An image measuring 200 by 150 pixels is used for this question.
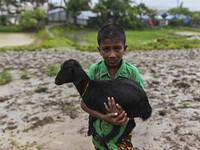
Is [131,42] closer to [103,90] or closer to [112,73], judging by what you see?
[112,73]

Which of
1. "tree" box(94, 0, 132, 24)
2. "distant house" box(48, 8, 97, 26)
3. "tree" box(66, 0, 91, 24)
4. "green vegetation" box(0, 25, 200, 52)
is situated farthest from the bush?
"tree" box(94, 0, 132, 24)

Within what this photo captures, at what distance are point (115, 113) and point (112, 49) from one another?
1.69ft

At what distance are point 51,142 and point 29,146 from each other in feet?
1.05

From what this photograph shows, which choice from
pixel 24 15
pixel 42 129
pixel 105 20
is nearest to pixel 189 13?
pixel 105 20

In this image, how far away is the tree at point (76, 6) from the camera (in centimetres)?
3541

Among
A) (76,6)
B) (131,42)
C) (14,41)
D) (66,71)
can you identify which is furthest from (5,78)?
(76,6)

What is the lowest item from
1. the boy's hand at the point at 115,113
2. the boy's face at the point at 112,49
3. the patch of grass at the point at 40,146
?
the patch of grass at the point at 40,146

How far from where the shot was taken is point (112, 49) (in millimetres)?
1530

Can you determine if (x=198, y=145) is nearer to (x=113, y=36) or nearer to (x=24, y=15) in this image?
(x=113, y=36)

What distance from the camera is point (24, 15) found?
32.2 meters

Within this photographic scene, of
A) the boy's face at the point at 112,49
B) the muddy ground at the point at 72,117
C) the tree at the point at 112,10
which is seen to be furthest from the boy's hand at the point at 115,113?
the tree at the point at 112,10

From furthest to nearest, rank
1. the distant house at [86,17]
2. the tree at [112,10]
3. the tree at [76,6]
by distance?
the distant house at [86,17] → the tree at [112,10] → the tree at [76,6]

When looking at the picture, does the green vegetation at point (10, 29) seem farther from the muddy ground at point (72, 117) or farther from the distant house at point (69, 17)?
the muddy ground at point (72, 117)

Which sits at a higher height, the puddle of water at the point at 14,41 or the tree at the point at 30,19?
the tree at the point at 30,19
